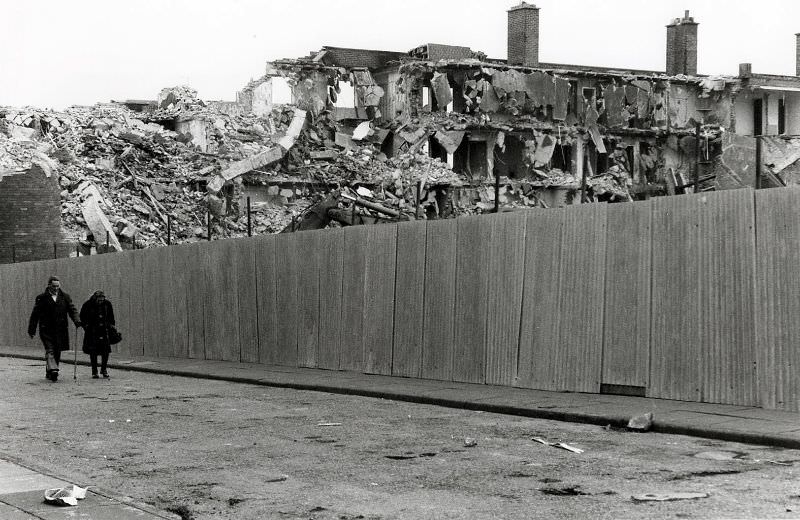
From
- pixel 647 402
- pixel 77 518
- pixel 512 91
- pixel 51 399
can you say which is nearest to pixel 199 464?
pixel 77 518

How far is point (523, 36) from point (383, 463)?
4358cm

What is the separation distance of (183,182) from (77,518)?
124ft

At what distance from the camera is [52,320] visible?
21594 mm

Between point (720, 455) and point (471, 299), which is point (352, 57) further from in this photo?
point (720, 455)

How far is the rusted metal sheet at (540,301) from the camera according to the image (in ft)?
52.9

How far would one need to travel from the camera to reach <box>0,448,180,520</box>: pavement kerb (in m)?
7.87

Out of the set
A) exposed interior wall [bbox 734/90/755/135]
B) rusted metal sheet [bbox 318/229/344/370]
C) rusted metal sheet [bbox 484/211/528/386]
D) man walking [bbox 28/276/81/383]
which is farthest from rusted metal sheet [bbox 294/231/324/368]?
exposed interior wall [bbox 734/90/755/135]

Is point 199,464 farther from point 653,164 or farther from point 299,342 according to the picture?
point 653,164

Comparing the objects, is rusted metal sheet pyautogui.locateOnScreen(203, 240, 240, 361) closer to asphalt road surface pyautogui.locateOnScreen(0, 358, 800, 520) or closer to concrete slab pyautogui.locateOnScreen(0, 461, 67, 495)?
asphalt road surface pyautogui.locateOnScreen(0, 358, 800, 520)

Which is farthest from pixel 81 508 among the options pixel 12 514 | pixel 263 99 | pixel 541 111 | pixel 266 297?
pixel 541 111

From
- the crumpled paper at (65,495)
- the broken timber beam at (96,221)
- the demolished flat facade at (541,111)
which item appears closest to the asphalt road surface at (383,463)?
the crumpled paper at (65,495)

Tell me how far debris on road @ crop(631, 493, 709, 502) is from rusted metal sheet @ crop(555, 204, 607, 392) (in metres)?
7.16

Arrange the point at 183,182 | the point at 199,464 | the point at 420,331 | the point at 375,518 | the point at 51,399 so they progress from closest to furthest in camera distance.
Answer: the point at 375,518, the point at 199,464, the point at 51,399, the point at 420,331, the point at 183,182

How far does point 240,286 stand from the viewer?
24719 mm
